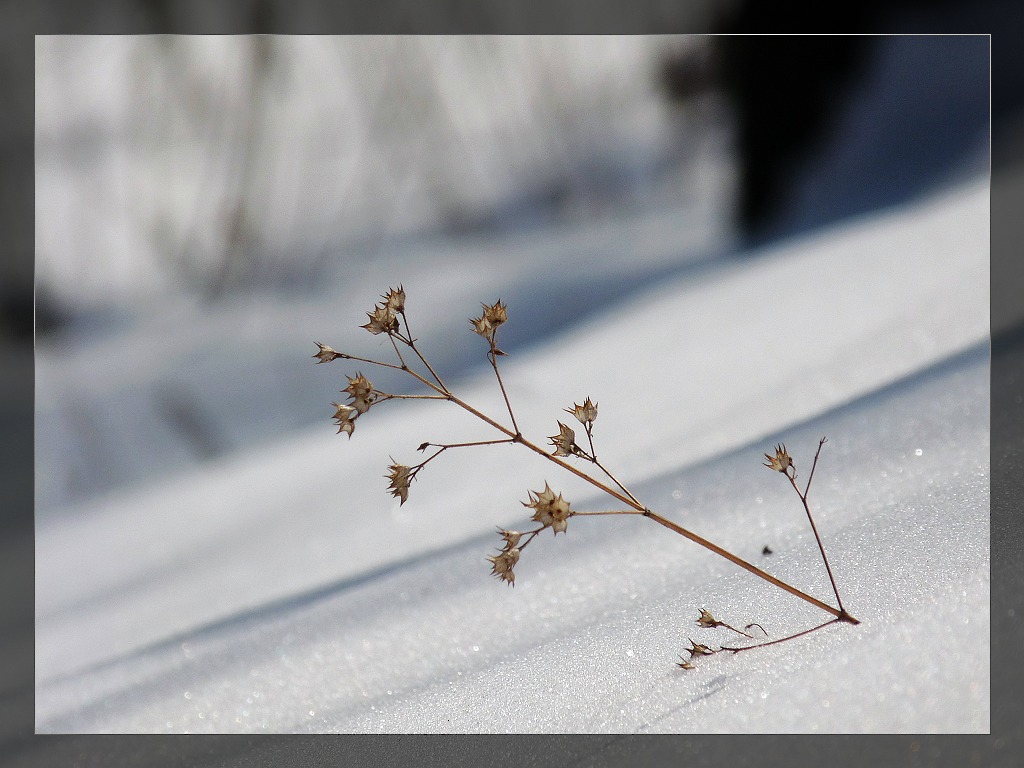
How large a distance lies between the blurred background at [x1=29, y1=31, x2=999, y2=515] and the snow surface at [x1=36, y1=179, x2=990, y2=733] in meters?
0.02

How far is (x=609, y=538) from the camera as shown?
0.55 metres

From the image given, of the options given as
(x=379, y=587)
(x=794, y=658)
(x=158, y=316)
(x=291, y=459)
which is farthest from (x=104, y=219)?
(x=794, y=658)

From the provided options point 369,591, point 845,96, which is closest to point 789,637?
point 369,591

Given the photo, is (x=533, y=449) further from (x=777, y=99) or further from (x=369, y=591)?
(x=777, y=99)

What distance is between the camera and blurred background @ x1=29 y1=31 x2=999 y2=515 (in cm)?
63

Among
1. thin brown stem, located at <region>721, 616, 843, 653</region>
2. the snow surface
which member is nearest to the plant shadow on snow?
the snow surface

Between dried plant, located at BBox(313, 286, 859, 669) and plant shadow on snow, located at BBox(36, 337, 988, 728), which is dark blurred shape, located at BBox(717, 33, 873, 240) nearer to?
plant shadow on snow, located at BBox(36, 337, 988, 728)

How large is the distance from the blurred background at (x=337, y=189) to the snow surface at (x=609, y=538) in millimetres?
25

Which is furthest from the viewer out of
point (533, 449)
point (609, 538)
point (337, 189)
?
point (337, 189)

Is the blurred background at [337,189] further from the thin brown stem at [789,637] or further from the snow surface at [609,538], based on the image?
the thin brown stem at [789,637]

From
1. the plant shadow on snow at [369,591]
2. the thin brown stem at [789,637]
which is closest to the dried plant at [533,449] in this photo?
the thin brown stem at [789,637]

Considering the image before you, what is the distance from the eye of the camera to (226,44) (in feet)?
2.10

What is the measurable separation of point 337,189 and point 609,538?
36 cm

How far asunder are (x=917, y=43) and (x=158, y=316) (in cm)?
64
